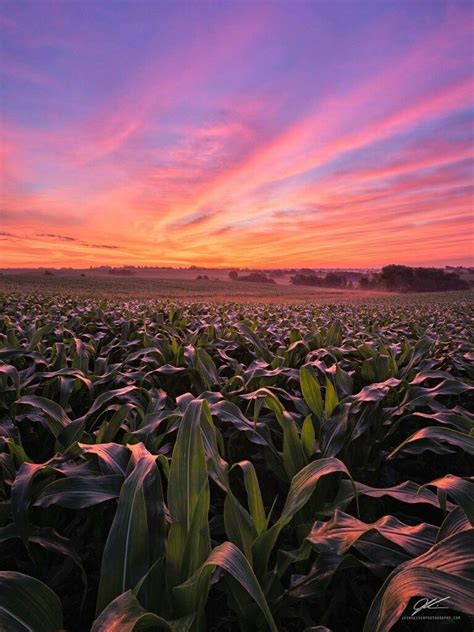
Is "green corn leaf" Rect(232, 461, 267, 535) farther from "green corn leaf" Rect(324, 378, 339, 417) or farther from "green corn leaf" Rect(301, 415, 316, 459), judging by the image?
"green corn leaf" Rect(324, 378, 339, 417)

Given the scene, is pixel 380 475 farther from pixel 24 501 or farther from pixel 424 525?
pixel 24 501

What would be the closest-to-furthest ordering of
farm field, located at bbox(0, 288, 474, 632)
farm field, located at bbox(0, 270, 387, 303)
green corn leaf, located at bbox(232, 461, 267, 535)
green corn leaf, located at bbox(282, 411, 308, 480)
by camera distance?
farm field, located at bbox(0, 288, 474, 632), green corn leaf, located at bbox(232, 461, 267, 535), green corn leaf, located at bbox(282, 411, 308, 480), farm field, located at bbox(0, 270, 387, 303)

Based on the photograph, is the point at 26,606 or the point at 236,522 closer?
the point at 26,606

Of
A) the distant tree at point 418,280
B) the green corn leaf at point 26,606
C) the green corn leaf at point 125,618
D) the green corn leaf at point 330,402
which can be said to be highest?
the distant tree at point 418,280

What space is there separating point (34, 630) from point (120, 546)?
213 mm

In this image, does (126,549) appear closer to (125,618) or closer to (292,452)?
(125,618)

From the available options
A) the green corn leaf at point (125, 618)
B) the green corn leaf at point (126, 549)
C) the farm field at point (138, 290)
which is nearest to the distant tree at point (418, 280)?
the farm field at point (138, 290)

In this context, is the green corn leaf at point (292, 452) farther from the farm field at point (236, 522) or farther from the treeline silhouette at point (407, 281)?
the treeline silhouette at point (407, 281)

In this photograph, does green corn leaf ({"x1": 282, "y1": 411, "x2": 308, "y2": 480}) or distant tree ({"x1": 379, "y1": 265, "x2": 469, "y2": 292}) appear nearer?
green corn leaf ({"x1": 282, "y1": 411, "x2": 308, "y2": 480})

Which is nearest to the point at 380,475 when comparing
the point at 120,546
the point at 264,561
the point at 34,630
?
the point at 264,561

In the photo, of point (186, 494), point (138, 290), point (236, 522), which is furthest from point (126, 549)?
point (138, 290)

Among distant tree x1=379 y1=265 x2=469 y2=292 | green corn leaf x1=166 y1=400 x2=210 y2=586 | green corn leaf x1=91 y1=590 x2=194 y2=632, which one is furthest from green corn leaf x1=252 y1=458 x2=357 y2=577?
A: distant tree x1=379 y1=265 x2=469 y2=292

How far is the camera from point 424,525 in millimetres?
1036
